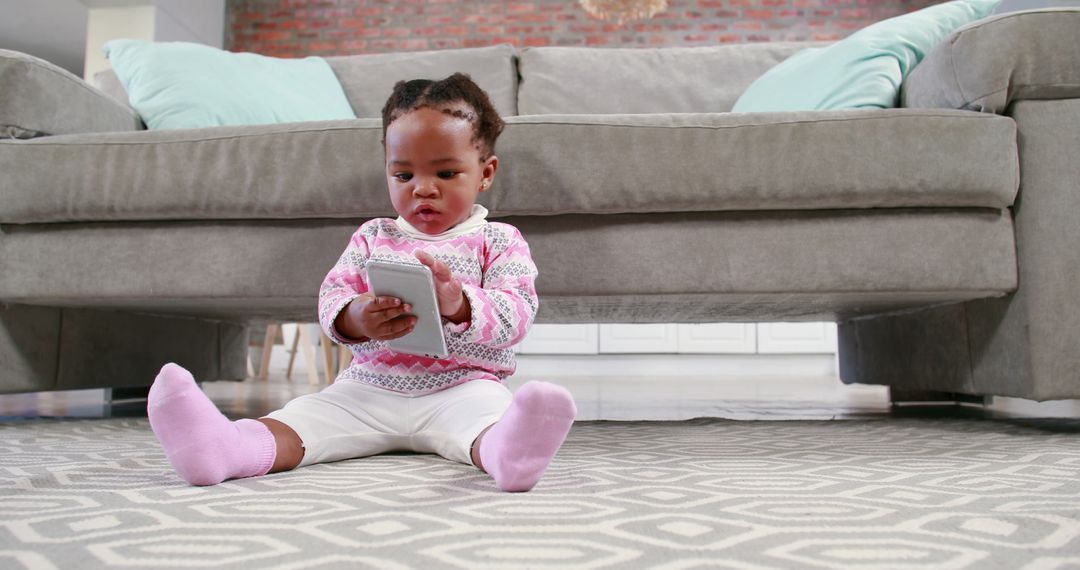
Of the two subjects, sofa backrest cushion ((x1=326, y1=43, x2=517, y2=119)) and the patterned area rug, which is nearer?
the patterned area rug

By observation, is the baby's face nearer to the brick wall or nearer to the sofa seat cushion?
the sofa seat cushion

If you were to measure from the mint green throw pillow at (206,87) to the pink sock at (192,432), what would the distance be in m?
1.19

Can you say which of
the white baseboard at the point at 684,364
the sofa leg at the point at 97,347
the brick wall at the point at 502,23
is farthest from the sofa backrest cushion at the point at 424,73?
the brick wall at the point at 502,23

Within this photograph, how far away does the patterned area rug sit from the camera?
0.49 meters

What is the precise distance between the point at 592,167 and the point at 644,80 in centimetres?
107

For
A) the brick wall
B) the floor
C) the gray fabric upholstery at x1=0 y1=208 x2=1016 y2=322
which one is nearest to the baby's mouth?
the gray fabric upholstery at x1=0 y1=208 x2=1016 y2=322

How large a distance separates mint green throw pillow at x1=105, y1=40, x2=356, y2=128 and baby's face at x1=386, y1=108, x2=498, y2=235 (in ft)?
3.13

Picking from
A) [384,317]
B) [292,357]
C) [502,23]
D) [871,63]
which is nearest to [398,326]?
[384,317]

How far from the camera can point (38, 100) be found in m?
1.41

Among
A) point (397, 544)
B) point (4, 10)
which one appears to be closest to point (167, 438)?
point (397, 544)

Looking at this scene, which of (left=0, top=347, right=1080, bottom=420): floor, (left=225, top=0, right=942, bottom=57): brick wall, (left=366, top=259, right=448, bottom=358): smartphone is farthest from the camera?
(left=225, top=0, right=942, bottom=57): brick wall

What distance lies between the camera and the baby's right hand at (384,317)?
84 centimetres

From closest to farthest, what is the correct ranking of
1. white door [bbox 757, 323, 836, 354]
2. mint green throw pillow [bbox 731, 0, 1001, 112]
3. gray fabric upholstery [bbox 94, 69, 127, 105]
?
mint green throw pillow [bbox 731, 0, 1001, 112] < gray fabric upholstery [bbox 94, 69, 127, 105] < white door [bbox 757, 323, 836, 354]

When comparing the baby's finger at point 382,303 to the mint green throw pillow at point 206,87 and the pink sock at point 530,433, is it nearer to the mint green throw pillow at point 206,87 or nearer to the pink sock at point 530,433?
the pink sock at point 530,433
